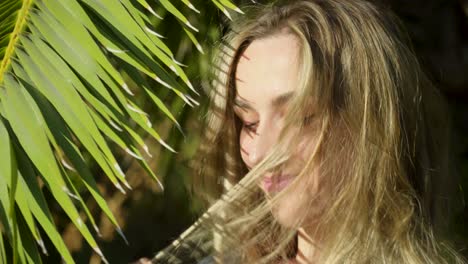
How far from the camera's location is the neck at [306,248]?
167cm

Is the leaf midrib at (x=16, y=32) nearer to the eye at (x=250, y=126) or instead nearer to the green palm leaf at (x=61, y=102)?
the green palm leaf at (x=61, y=102)

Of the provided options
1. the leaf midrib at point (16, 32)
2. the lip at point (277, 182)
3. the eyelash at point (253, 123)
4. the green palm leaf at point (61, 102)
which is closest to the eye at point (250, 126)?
the eyelash at point (253, 123)

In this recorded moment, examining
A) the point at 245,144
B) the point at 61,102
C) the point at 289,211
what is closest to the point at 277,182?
the point at 289,211

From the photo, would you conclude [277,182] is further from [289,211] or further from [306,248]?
[306,248]

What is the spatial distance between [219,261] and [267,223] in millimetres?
128

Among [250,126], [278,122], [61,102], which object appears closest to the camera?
[61,102]

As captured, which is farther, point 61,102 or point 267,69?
point 267,69

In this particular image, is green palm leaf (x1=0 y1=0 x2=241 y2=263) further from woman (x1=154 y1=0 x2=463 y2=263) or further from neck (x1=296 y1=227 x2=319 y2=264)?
neck (x1=296 y1=227 x2=319 y2=264)

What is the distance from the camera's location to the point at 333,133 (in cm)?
157

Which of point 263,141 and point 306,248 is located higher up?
point 263,141

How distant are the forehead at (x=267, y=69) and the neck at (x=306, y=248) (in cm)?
28

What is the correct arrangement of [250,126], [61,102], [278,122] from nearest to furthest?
[61,102] < [278,122] < [250,126]

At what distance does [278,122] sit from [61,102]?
15.2 inches

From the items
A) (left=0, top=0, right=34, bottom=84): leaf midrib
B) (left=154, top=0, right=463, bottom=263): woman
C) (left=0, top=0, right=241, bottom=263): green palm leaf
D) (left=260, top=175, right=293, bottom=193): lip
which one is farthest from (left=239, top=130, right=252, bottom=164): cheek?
(left=0, top=0, right=34, bottom=84): leaf midrib
